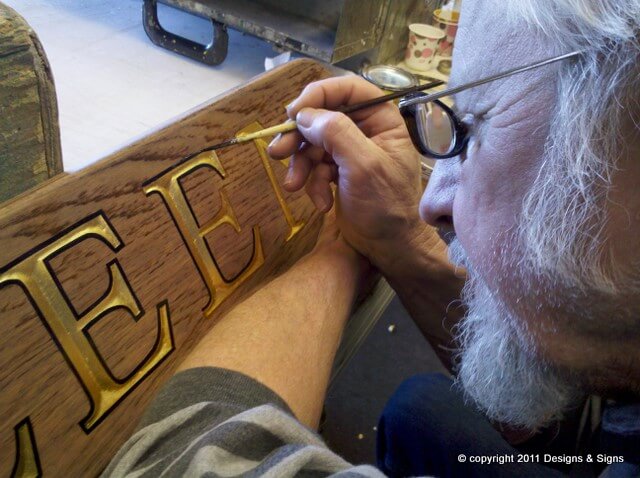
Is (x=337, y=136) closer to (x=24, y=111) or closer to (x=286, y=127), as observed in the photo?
(x=286, y=127)

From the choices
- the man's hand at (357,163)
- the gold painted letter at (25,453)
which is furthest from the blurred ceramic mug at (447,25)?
the gold painted letter at (25,453)

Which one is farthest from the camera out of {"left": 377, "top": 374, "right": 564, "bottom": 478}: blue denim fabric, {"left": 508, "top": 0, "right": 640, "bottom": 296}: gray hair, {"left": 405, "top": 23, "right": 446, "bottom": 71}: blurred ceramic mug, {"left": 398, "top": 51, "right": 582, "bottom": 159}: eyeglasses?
{"left": 405, "top": 23, "right": 446, "bottom": 71}: blurred ceramic mug

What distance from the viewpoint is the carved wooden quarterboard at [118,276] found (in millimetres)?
476

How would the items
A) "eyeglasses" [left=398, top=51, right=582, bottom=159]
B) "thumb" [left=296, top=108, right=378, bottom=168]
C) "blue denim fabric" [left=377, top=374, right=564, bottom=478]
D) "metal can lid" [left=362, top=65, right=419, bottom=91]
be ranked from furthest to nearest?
"metal can lid" [left=362, top=65, right=419, bottom=91] → "blue denim fabric" [left=377, top=374, right=564, bottom=478] → "thumb" [left=296, top=108, right=378, bottom=168] → "eyeglasses" [left=398, top=51, right=582, bottom=159]

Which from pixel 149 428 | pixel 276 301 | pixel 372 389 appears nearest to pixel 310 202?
pixel 276 301

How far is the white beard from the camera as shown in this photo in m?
0.61

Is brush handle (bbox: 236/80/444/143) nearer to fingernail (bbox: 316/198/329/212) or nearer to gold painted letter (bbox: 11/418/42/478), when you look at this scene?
fingernail (bbox: 316/198/329/212)

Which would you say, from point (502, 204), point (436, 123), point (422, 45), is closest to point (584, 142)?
point (502, 204)

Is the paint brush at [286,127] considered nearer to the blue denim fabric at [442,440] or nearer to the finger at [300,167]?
the finger at [300,167]

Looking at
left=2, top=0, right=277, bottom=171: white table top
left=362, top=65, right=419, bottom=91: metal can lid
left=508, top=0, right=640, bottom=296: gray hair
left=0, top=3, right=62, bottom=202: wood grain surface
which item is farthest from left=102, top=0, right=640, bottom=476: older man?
left=362, top=65, right=419, bottom=91: metal can lid

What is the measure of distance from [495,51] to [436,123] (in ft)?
0.49

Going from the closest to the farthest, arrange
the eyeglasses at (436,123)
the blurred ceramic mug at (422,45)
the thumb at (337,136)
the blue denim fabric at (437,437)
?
1. the eyeglasses at (436,123)
2. the thumb at (337,136)
3. the blue denim fabric at (437,437)
4. the blurred ceramic mug at (422,45)

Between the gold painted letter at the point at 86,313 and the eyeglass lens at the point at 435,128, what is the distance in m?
0.41

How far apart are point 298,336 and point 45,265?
1.04ft
